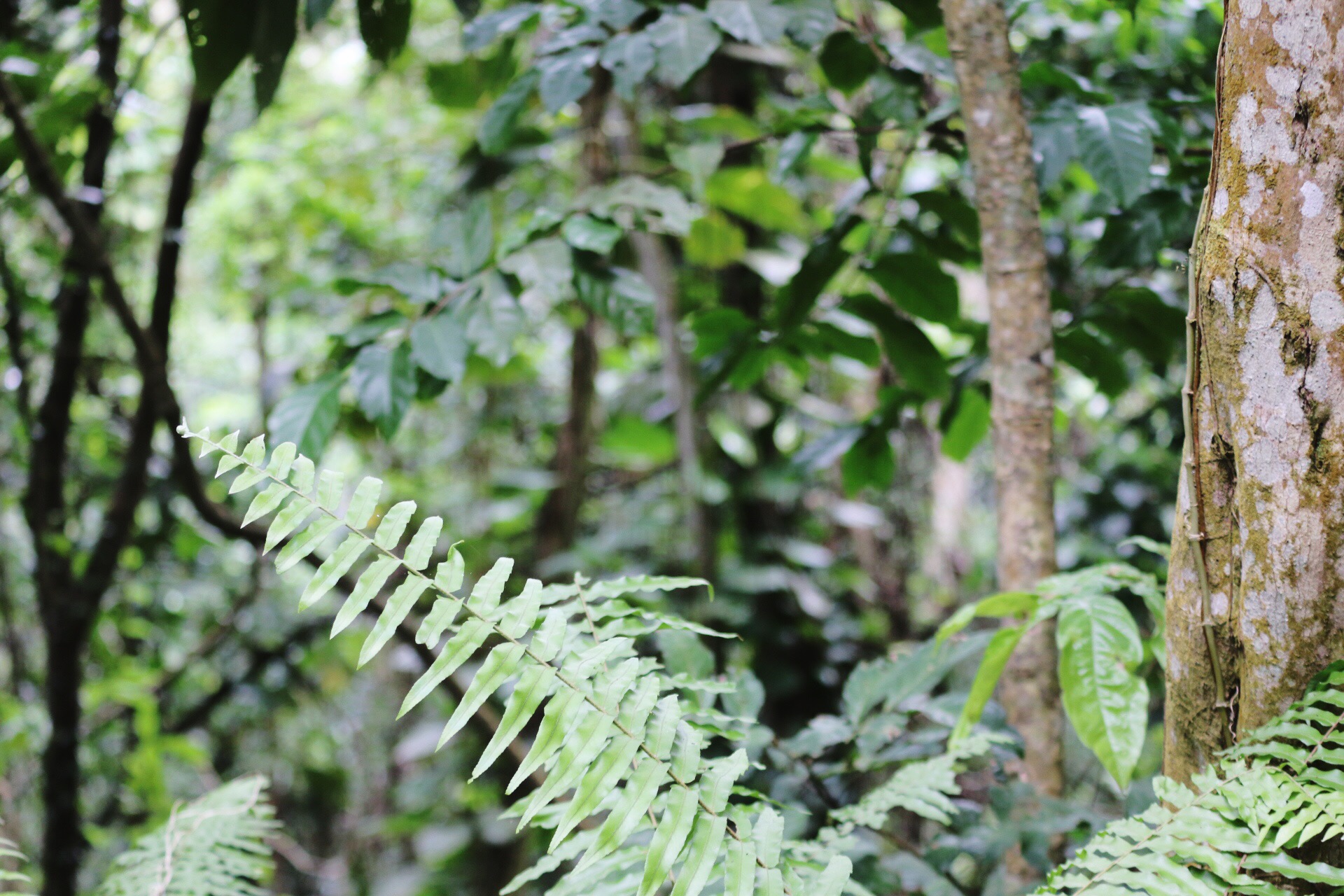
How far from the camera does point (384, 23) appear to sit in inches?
45.3

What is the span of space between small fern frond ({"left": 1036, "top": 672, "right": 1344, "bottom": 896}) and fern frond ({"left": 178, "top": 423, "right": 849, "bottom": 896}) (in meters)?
0.19

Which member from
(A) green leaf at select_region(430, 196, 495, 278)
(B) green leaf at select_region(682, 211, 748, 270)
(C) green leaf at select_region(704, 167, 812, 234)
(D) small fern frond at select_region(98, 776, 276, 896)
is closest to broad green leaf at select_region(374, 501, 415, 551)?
(D) small fern frond at select_region(98, 776, 276, 896)

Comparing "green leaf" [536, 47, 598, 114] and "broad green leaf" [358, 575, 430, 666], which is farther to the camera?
"green leaf" [536, 47, 598, 114]

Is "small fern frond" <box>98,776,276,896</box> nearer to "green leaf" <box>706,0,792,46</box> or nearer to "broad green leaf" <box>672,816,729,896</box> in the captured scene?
"broad green leaf" <box>672,816,729,896</box>

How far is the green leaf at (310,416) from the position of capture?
100 centimetres

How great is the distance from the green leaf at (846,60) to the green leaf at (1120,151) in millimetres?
288

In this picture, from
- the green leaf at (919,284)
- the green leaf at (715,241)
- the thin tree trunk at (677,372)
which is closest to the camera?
the green leaf at (919,284)

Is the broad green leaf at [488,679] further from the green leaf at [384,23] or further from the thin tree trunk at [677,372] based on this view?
the thin tree trunk at [677,372]

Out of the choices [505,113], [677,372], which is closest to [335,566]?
[505,113]

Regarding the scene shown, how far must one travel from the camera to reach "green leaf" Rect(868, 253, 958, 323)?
1.19 meters

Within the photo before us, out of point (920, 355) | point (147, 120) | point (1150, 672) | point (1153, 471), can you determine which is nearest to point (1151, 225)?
point (920, 355)

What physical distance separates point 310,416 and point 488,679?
21.2 inches

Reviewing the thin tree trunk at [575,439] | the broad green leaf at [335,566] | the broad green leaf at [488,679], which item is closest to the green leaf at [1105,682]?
the broad green leaf at [488,679]

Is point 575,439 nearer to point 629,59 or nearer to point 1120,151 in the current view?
point 629,59
